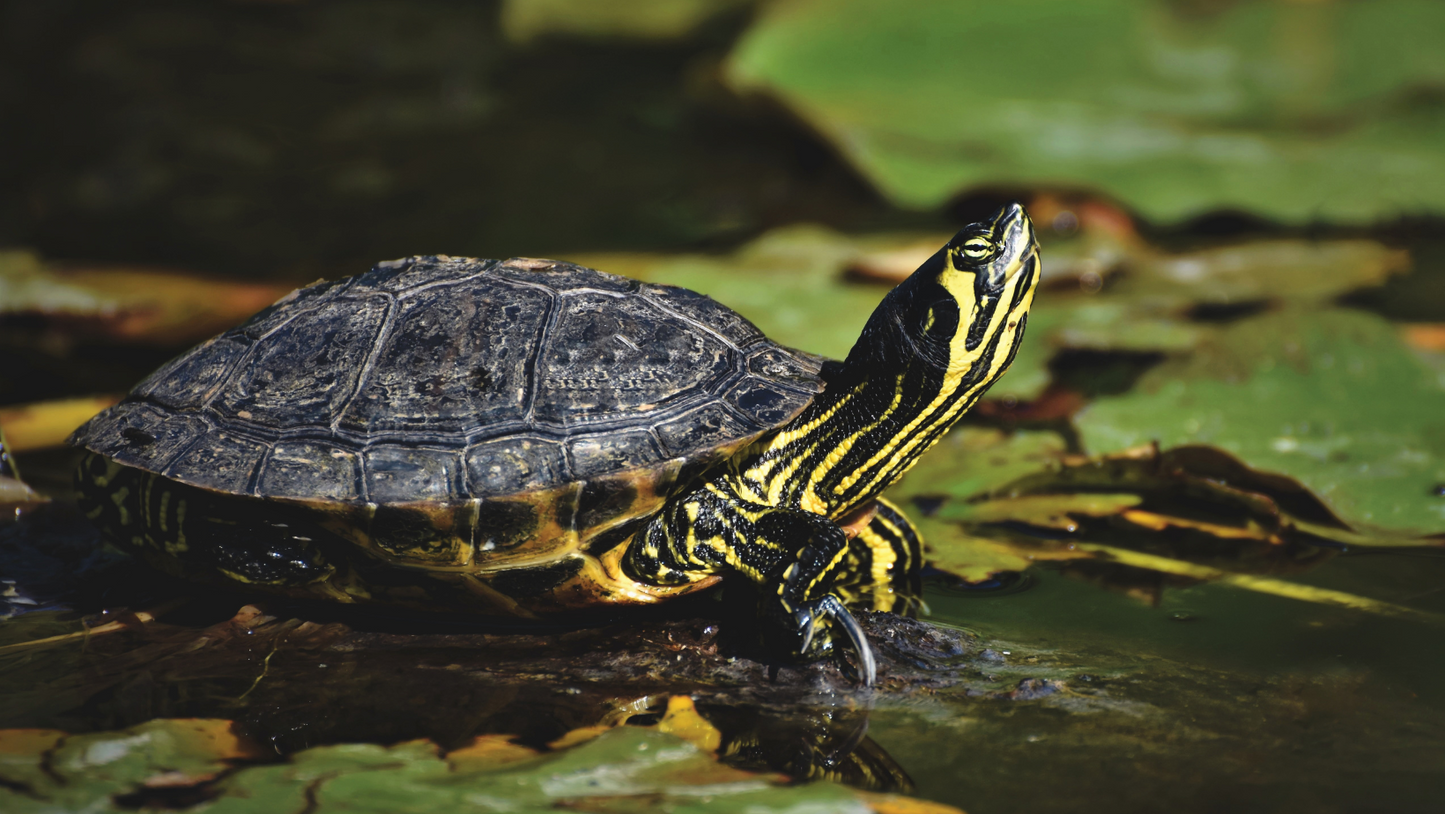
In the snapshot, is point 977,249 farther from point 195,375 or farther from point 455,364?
point 195,375

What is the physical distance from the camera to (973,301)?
2.61 meters

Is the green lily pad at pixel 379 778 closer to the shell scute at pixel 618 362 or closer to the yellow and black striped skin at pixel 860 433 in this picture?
the yellow and black striped skin at pixel 860 433

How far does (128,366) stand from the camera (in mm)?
4949

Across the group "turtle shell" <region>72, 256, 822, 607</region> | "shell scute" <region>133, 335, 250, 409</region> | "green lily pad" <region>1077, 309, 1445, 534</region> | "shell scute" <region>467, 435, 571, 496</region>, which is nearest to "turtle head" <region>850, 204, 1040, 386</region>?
"turtle shell" <region>72, 256, 822, 607</region>

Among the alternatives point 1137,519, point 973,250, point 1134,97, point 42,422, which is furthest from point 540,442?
point 1134,97

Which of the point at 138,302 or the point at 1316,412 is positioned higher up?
the point at 138,302

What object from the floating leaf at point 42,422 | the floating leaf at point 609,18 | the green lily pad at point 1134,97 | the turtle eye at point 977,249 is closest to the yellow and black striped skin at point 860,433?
the turtle eye at point 977,249

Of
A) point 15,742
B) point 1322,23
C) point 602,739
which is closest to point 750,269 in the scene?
point 602,739

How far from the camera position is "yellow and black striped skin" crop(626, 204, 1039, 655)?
256cm

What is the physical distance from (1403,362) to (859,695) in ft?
10.2

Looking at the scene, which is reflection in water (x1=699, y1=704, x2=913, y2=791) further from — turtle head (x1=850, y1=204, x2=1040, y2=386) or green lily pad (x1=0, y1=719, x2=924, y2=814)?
turtle head (x1=850, y1=204, x2=1040, y2=386)

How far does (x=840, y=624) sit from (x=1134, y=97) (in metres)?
6.33

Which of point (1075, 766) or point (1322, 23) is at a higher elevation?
point (1322, 23)

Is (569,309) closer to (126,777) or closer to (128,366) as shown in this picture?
(126,777)
